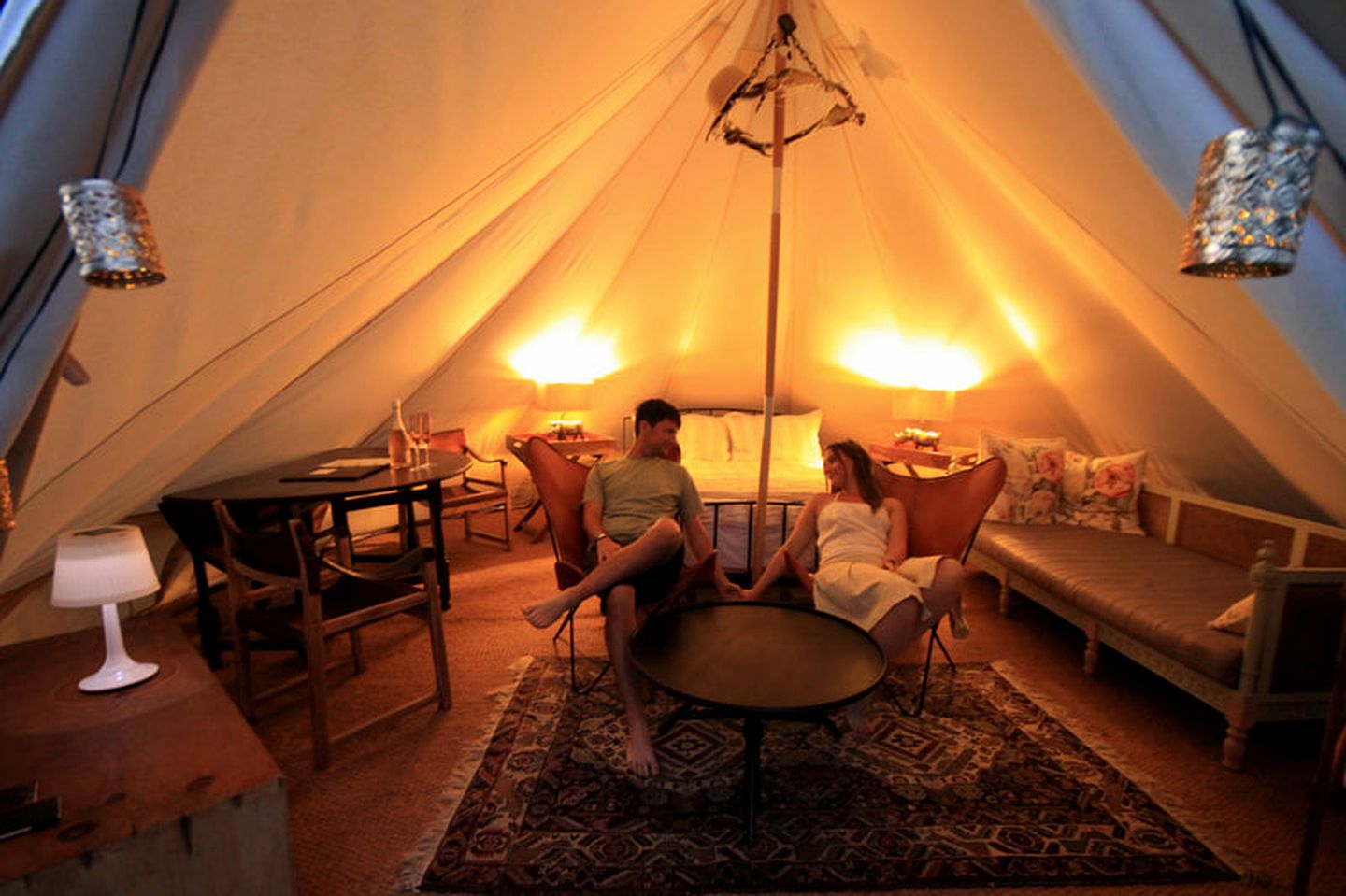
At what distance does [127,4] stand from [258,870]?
150 centimetres

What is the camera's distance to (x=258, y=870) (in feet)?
3.98

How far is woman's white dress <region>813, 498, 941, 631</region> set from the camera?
2318 mm

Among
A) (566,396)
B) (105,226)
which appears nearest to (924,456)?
(566,396)

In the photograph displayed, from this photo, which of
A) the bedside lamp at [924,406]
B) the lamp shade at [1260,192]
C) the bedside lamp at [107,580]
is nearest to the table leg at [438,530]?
the bedside lamp at [107,580]

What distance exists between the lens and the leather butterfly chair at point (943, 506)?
2.70 meters

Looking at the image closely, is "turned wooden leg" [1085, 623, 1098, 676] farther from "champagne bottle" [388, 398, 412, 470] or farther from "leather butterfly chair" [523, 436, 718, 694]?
"champagne bottle" [388, 398, 412, 470]

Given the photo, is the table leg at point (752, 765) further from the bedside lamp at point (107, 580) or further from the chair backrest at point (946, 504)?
the bedside lamp at point (107, 580)

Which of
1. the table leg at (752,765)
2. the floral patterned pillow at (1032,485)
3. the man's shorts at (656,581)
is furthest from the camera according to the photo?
the floral patterned pillow at (1032,485)

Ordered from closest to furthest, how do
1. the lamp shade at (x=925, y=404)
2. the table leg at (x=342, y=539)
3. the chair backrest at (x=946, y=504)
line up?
the chair backrest at (x=946, y=504) < the table leg at (x=342, y=539) < the lamp shade at (x=925, y=404)

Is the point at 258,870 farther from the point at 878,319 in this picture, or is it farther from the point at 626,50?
the point at 878,319

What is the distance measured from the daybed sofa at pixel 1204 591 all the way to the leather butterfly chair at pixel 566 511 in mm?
1685

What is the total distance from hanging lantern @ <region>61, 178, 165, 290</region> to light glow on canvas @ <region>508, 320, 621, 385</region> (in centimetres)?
375

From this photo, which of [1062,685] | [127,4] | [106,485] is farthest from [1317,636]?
[106,485]

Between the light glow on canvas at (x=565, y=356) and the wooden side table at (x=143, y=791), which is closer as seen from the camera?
the wooden side table at (x=143, y=791)
